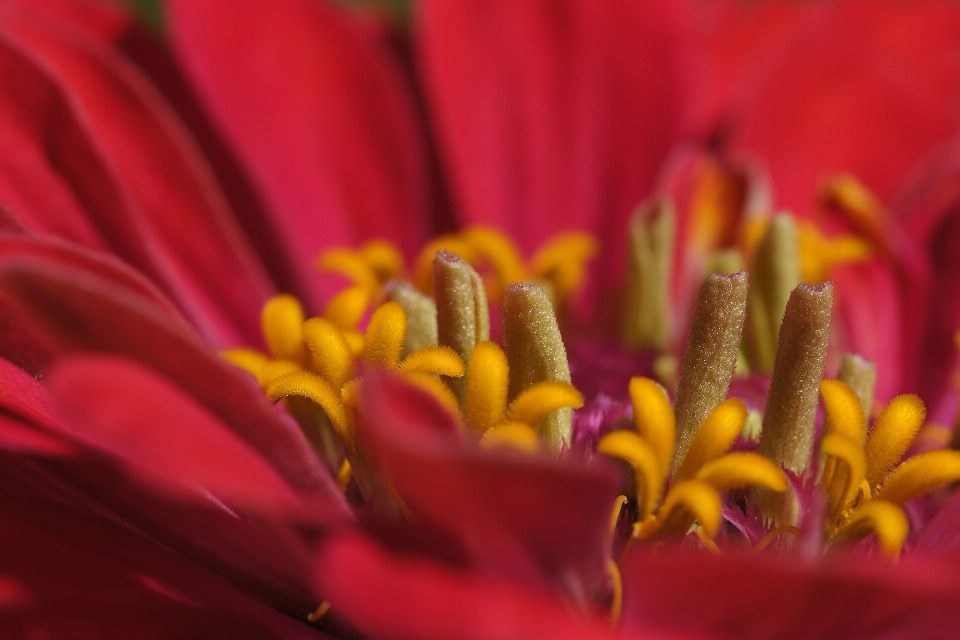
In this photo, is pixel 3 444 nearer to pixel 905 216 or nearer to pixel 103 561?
pixel 103 561

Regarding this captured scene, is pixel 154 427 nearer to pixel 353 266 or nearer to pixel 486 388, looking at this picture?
pixel 486 388

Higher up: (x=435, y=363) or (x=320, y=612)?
(x=435, y=363)

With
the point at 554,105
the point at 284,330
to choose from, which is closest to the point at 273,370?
the point at 284,330

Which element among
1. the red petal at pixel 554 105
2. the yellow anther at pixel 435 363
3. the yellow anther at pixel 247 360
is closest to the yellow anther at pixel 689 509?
the yellow anther at pixel 435 363

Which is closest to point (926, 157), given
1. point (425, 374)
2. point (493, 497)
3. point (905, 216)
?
point (905, 216)

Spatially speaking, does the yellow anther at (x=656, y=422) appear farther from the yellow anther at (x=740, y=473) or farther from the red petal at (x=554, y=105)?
the red petal at (x=554, y=105)

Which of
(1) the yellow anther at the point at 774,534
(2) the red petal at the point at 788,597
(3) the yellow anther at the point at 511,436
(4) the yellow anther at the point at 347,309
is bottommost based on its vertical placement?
(2) the red petal at the point at 788,597

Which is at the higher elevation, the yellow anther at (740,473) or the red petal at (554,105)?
the red petal at (554,105)
